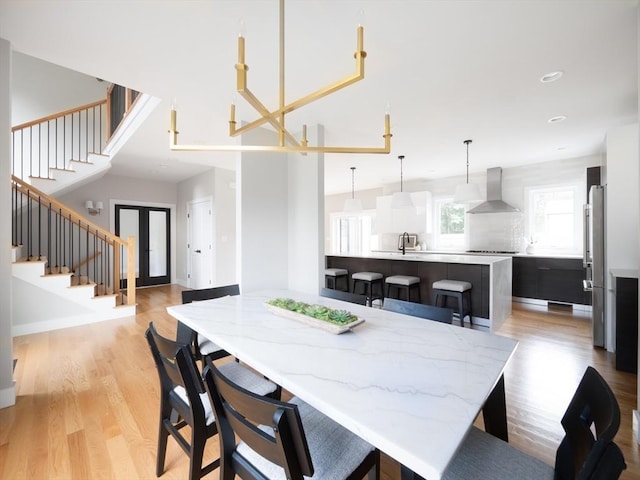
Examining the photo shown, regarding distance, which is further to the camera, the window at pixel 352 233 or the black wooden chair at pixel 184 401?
the window at pixel 352 233

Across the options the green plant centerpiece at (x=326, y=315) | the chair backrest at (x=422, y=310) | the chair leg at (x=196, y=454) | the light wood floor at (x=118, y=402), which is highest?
the green plant centerpiece at (x=326, y=315)

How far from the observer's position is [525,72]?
2.31m

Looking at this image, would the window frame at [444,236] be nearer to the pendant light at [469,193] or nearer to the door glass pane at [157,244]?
the pendant light at [469,193]

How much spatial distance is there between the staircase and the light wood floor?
0.46m

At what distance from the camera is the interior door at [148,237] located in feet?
21.2

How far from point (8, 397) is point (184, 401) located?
1.84m

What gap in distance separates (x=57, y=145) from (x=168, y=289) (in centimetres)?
345

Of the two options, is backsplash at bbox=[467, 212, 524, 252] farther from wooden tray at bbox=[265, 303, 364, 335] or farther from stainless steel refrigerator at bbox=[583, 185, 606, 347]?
wooden tray at bbox=[265, 303, 364, 335]

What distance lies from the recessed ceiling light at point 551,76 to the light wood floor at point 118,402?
2.58 m

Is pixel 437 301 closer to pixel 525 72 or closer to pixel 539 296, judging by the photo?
pixel 539 296

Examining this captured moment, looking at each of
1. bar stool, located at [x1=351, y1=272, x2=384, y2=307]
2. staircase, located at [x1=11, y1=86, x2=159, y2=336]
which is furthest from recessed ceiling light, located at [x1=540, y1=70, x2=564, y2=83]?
staircase, located at [x1=11, y1=86, x2=159, y2=336]

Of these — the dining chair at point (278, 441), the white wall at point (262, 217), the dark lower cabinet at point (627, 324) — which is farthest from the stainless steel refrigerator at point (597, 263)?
the white wall at point (262, 217)

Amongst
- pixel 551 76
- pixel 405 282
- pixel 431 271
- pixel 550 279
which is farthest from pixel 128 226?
pixel 550 279

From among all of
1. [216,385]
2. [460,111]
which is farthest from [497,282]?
[216,385]
